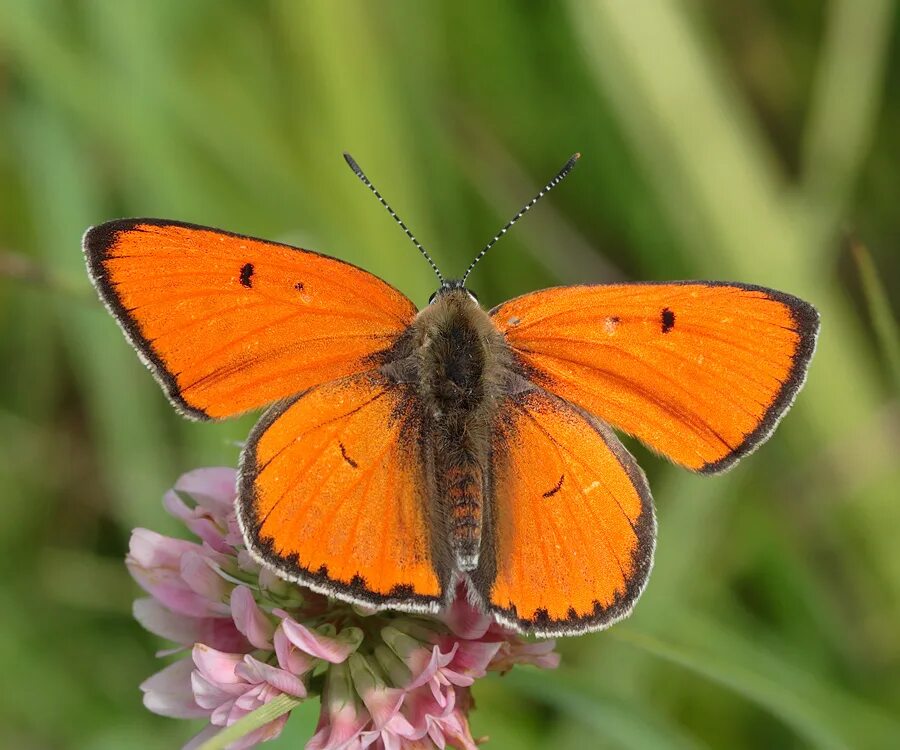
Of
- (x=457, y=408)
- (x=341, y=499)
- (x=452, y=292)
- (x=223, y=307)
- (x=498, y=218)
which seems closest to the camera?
(x=341, y=499)

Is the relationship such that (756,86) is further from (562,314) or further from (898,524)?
(562,314)

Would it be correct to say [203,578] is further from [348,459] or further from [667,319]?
[667,319]

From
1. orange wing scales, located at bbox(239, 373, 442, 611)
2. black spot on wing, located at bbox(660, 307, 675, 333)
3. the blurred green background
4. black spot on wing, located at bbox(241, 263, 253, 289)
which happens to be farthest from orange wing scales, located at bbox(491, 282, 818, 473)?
the blurred green background

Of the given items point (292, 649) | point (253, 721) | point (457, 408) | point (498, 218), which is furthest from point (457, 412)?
point (498, 218)

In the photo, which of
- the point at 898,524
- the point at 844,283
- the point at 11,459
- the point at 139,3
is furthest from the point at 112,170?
the point at 898,524

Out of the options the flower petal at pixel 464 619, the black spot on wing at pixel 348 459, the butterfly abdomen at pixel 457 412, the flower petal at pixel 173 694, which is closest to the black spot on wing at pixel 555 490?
the butterfly abdomen at pixel 457 412

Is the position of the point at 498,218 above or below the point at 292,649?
below

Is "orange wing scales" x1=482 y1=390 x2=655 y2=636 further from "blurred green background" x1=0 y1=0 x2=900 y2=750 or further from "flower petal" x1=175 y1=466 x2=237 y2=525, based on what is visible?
"blurred green background" x1=0 y1=0 x2=900 y2=750
